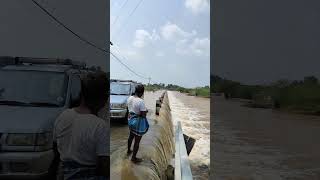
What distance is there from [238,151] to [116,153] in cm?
1098

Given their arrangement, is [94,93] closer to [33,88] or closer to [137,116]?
[33,88]

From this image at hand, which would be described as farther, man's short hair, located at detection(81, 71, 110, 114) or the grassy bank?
the grassy bank

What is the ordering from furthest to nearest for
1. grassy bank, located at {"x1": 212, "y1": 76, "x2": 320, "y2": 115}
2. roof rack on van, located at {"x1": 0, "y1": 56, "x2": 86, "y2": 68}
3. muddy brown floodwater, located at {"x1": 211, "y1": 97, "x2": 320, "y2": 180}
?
grassy bank, located at {"x1": 212, "y1": 76, "x2": 320, "y2": 115}, muddy brown floodwater, located at {"x1": 211, "y1": 97, "x2": 320, "y2": 180}, roof rack on van, located at {"x1": 0, "y1": 56, "x2": 86, "y2": 68}

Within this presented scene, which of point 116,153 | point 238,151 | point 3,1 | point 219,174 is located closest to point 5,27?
point 3,1

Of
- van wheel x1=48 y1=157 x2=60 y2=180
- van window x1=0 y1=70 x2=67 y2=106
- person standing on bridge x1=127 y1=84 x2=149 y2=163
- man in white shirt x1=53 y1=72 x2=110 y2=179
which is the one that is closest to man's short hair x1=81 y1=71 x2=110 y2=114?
man in white shirt x1=53 y1=72 x2=110 y2=179

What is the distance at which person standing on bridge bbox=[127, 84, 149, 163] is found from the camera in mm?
6965

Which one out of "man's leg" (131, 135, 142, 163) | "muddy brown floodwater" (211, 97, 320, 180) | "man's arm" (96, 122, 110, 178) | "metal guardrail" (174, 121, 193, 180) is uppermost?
"man's arm" (96, 122, 110, 178)

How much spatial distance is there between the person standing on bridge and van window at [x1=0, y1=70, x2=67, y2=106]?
1.87 metres

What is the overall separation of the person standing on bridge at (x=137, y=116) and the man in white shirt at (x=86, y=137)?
3670 millimetres

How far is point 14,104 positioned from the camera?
487 centimetres

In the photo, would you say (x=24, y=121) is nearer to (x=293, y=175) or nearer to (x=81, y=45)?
(x=81, y=45)

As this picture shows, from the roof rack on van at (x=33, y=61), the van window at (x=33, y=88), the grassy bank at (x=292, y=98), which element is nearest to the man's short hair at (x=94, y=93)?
the van window at (x=33, y=88)

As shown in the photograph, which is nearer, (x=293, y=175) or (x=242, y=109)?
(x=293, y=175)

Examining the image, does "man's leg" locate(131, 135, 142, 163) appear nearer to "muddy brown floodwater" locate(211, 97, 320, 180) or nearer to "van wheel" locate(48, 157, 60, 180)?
"muddy brown floodwater" locate(211, 97, 320, 180)
